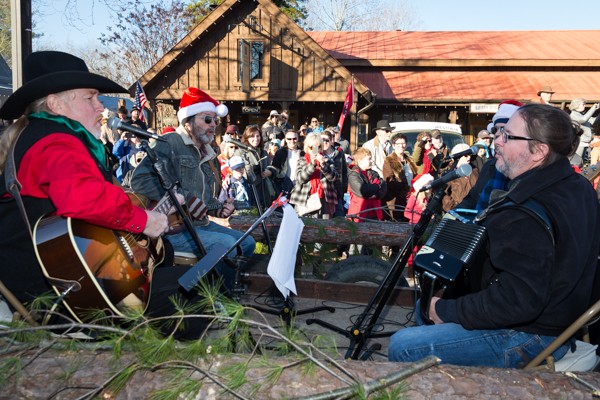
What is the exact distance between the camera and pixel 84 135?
2805 millimetres

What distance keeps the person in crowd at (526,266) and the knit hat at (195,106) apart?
9.09 feet

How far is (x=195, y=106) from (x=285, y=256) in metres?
2.24

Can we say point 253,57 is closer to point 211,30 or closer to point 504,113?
point 211,30

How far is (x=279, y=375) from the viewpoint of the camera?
6.88ft

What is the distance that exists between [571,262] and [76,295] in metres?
2.17

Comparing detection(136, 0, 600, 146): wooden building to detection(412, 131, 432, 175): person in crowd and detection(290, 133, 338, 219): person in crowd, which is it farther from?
detection(290, 133, 338, 219): person in crowd

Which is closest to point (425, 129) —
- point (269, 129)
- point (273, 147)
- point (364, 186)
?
point (269, 129)

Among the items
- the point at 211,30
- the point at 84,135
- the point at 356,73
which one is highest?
the point at 211,30

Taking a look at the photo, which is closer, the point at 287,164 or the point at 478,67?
the point at 287,164

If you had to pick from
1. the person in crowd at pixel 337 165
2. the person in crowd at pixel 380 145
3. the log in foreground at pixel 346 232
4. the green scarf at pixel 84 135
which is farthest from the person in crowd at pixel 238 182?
the green scarf at pixel 84 135

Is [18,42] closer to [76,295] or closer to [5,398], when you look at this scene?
[76,295]

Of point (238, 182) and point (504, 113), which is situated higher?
point (504, 113)

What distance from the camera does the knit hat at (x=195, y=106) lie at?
4773mm

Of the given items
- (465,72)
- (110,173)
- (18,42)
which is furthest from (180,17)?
(110,173)
